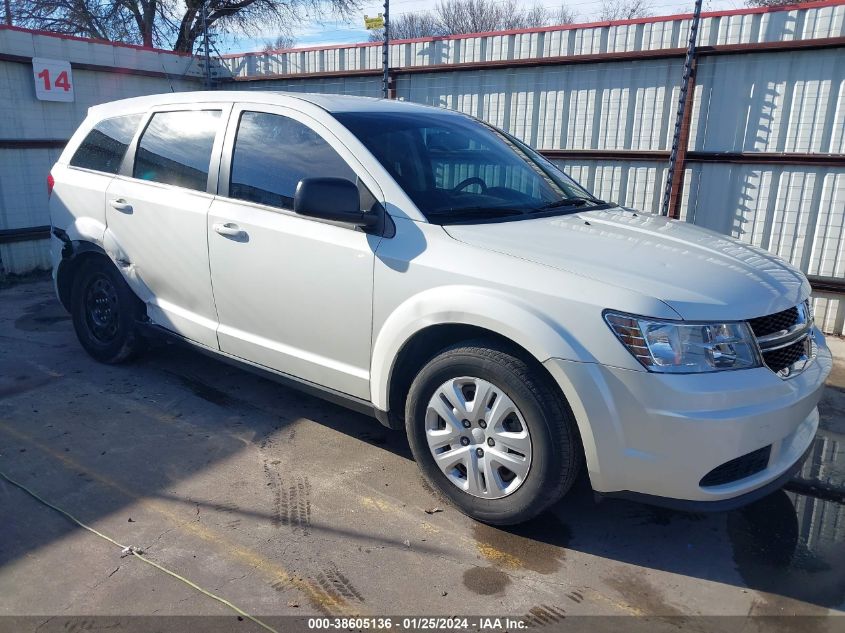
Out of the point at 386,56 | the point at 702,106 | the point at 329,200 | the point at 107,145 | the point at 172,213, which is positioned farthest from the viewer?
the point at 386,56

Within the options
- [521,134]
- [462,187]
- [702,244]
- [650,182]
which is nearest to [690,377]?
[702,244]

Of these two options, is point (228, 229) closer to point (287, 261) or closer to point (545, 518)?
point (287, 261)

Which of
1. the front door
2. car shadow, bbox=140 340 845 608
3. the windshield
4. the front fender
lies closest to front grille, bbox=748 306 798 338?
the front fender

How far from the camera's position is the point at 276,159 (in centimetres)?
374

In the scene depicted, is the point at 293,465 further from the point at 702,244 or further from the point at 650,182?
the point at 650,182

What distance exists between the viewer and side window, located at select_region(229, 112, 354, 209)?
356cm

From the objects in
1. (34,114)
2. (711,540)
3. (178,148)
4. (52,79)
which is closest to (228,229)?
(178,148)

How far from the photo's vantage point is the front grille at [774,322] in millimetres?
2760

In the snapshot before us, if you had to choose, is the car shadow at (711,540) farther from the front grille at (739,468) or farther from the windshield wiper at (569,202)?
the windshield wiper at (569,202)

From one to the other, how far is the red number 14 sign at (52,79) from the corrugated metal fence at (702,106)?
4053 millimetres

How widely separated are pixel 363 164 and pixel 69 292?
9.96 feet

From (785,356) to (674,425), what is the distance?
0.71 meters

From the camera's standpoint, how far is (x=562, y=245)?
302 cm

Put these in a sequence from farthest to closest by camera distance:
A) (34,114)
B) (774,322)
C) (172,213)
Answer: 1. (34,114)
2. (172,213)
3. (774,322)
